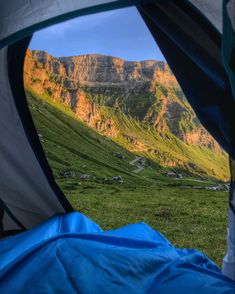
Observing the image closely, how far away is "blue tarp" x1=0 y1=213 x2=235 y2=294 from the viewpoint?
3.29 m

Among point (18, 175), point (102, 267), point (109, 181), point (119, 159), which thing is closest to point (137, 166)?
point (119, 159)

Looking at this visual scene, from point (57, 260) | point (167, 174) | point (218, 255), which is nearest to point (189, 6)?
point (57, 260)

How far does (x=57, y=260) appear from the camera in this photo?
3754 millimetres

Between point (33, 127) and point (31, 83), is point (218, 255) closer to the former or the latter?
point (33, 127)

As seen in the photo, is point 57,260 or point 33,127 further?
point 33,127

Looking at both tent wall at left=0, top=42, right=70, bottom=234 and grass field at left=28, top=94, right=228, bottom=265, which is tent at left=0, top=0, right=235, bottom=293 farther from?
grass field at left=28, top=94, right=228, bottom=265

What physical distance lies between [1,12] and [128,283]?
3.25 meters

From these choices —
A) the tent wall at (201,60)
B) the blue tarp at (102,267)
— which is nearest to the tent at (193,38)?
the tent wall at (201,60)

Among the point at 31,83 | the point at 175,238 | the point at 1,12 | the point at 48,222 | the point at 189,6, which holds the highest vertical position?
the point at 31,83

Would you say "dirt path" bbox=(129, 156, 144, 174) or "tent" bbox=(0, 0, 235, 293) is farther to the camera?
"dirt path" bbox=(129, 156, 144, 174)

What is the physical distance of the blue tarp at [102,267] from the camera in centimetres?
329

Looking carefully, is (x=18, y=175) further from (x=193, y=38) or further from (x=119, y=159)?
(x=119, y=159)

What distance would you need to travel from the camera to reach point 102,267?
12.3 ft

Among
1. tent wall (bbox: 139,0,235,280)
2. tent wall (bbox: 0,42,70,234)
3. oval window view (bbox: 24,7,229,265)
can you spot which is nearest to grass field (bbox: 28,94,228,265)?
oval window view (bbox: 24,7,229,265)
